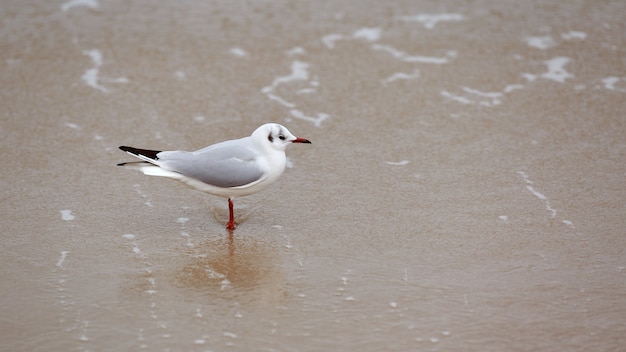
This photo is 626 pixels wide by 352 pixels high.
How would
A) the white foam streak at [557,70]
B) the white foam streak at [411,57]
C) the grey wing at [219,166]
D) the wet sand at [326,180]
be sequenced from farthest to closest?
the white foam streak at [411,57]
the white foam streak at [557,70]
the grey wing at [219,166]
the wet sand at [326,180]

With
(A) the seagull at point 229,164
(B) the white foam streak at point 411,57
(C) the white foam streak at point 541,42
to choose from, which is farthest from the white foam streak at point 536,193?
(C) the white foam streak at point 541,42

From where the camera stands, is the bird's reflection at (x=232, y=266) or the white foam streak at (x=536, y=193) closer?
the bird's reflection at (x=232, y=266)

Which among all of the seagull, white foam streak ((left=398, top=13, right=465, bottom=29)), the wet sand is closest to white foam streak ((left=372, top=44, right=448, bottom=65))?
the wet sand

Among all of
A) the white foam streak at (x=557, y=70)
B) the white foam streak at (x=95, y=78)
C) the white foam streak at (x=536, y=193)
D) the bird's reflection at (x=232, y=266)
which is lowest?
the bird's reflection at (x=232, y=266)

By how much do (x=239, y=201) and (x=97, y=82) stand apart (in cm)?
213

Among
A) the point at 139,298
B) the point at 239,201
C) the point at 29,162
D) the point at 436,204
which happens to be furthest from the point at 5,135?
the point at 436,204

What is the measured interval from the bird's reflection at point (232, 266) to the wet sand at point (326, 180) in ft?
0.05

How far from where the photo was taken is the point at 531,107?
6840mm

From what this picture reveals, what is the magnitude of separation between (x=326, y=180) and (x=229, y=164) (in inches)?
34.2

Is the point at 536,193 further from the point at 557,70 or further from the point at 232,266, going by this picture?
the point at 557,70

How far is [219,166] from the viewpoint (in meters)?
5.16

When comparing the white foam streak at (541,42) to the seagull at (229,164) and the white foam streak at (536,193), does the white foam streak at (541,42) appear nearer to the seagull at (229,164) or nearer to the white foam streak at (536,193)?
the white foam streak at (536,193)

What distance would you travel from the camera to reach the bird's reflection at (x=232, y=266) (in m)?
4.53

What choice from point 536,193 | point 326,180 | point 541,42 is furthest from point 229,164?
point 541,42
